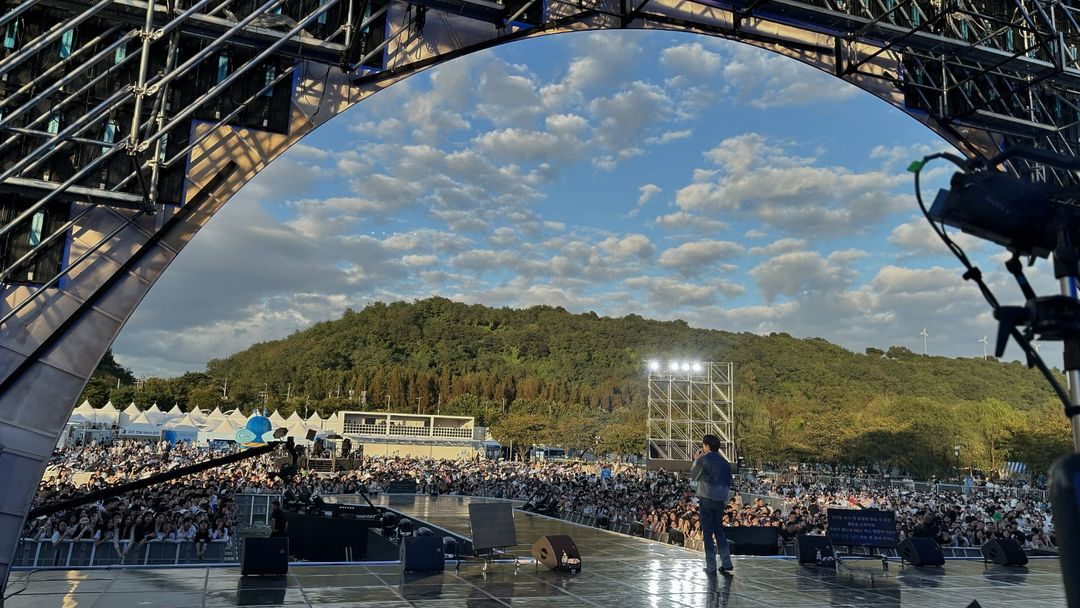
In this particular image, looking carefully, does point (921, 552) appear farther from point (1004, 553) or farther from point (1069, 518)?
point (1069, 518)

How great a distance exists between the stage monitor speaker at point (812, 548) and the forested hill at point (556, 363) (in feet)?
308

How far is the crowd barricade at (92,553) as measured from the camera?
1141cm

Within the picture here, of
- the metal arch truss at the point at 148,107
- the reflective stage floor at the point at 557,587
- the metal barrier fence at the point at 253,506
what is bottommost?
the metal barrier fence at the point at 253,506

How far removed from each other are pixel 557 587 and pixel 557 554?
1.09 m

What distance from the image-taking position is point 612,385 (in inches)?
5851

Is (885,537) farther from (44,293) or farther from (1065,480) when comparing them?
(44,293)

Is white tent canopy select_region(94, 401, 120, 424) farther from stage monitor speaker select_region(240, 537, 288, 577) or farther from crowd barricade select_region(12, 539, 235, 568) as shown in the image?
stage monitor speaker select_region(240, 537, 288, 577)

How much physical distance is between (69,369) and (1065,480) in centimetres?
1124

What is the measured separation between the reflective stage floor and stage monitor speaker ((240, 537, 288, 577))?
0.15 m

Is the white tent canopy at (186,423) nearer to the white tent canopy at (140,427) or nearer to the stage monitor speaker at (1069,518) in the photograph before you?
the white tent canopy at (140,427)

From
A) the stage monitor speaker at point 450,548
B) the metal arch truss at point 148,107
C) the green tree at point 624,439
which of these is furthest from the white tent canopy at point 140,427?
the green tree at point 624,439

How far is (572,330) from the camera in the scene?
188250 mm

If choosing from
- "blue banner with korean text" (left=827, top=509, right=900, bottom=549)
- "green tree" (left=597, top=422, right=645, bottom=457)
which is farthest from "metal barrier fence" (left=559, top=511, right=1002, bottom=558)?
"green tree" (left=597, top=422, right=645, bottom=457)

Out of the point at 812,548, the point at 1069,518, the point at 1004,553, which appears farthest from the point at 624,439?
the point at 1069,518
